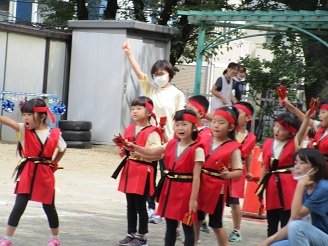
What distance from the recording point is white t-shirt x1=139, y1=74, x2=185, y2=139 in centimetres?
940

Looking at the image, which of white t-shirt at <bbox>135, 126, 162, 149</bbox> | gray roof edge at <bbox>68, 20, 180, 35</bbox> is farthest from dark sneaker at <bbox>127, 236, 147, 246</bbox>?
gray roof edge at <bbox>68, 20, 180, 35</bbox>

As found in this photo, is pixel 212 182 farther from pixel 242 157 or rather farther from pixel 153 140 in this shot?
pixel 242 157

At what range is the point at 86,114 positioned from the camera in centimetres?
1839

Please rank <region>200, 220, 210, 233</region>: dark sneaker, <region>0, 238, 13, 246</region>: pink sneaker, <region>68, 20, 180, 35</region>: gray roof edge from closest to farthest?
<region>0, 238, 13, 246</region>: pink sneaker, <region>200, 220, 210, 233</region>: dark sneaker, <region>68, 20, 180, 35</region>: gray roof edge

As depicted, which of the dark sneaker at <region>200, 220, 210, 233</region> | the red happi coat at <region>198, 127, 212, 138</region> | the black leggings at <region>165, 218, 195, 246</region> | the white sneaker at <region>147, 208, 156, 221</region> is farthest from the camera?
the white sneaker at <region>147, 208, 156, 221</region>

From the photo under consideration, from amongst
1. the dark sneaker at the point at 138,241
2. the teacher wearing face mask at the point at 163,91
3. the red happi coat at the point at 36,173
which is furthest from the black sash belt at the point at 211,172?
the teacher wearing face mask at the point at 163,91

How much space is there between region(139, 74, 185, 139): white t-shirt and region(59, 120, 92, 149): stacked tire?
7.83m

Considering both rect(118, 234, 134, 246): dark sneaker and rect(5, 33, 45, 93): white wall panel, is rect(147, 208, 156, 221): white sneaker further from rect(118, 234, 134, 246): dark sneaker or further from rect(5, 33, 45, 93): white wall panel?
rect(5, 33, 45, 93): white wall panel

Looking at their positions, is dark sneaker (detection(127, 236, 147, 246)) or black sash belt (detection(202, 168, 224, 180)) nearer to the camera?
black sash belt (detection(202, 168, 224, 180))

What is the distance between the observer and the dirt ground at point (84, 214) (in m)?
8.62

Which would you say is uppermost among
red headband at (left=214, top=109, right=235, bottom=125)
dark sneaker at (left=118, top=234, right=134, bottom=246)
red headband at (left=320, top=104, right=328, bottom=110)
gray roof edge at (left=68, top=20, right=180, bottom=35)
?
gray roof edge at (left=68, top=20, right=180, bottom=35)

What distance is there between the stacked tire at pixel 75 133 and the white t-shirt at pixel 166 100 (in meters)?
7.83

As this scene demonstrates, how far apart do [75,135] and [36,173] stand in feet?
31.5

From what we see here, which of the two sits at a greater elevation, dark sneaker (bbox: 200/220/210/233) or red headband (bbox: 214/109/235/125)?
red headband (bbox: 214/109/235/125)
